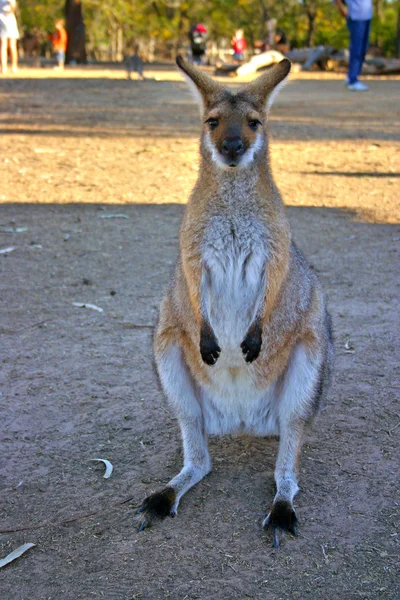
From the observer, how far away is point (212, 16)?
35094 mm

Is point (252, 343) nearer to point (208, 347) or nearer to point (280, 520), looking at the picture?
point (208, 347)

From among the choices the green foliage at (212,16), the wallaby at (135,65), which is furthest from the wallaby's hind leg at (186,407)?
the green foliage at (212,16)

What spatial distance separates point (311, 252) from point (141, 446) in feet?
9.35

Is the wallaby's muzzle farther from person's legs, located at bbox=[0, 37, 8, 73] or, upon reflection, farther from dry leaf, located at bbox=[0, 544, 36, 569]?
person's legs, located at bbox=[0, 37, 8, 73]

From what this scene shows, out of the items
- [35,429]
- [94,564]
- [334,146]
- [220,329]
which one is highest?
[220,329]

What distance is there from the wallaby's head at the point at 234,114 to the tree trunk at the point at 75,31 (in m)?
22.3

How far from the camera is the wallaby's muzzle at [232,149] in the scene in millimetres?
2855

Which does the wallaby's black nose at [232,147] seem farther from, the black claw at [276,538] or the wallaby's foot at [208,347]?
the black claw at [276,538]

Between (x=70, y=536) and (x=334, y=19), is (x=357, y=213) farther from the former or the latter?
(x=334, y=19)

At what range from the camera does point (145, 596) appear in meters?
2.25

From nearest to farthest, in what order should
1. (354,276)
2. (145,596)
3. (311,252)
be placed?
(145,596)
(354,276)
(311,252)

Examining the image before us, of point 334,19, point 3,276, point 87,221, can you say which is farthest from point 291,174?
point 334,19

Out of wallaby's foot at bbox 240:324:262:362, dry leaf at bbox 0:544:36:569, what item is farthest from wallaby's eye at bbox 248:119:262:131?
dry leaf at bbox 0:544:36:569

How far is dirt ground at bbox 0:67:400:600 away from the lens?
2.38m
